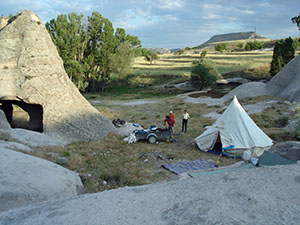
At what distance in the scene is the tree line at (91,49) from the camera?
37.5 metres

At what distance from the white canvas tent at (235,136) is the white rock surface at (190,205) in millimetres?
7422

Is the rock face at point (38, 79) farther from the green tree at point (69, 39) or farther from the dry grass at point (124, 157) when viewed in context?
the green tree at point (69, 39)

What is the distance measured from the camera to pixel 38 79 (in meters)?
13.2

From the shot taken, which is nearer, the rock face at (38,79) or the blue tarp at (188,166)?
the blue tarp at (188,166)

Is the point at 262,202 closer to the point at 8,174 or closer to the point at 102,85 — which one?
the point at 8,174

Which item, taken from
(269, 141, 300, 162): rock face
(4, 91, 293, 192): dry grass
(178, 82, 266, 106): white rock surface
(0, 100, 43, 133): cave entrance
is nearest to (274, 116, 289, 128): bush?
(4, 91, 293, 192): dry grass

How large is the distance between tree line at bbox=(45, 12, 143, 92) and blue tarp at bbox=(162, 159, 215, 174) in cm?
3050

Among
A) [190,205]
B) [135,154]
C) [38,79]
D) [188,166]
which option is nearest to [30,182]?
[190,205]

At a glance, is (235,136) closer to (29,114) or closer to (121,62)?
(29,114)

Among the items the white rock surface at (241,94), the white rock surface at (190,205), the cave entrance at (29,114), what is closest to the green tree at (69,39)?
the white rock surface at (241,94)

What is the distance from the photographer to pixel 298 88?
26.0m

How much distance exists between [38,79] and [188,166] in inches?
334

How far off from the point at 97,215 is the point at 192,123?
16.8 m

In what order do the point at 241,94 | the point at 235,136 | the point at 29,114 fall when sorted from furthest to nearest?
1. the point at 241,94
2. the point at 29,114
3. the point at 235,136
